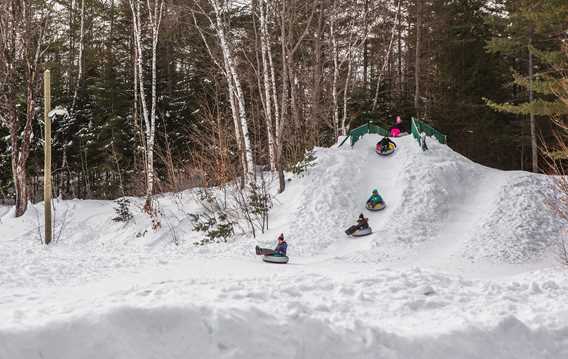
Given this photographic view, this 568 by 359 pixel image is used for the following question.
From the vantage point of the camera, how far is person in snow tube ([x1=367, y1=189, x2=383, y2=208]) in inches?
534

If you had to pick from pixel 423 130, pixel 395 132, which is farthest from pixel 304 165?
pixel 423 130

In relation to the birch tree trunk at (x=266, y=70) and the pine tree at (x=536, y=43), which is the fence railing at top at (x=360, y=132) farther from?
the pine tree at (x=536, y=43)

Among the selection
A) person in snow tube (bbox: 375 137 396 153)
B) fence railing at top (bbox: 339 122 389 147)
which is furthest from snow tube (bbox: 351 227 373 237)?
fence railing at top (bbox: 339 122 389 147)

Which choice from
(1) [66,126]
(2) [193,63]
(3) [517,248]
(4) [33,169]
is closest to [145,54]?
(2) [193,63]

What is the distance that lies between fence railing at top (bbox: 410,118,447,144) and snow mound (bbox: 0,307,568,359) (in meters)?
14.1

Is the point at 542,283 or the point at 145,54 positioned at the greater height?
the point at 145,54

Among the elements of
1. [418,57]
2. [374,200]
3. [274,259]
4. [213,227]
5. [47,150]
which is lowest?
[274,259]

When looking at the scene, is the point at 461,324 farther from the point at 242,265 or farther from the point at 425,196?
the point at 425,196

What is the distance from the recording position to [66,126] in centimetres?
2364

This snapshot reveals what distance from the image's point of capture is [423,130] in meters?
19.1

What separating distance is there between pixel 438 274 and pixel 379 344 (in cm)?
383

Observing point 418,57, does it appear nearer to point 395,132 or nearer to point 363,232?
point 395,132

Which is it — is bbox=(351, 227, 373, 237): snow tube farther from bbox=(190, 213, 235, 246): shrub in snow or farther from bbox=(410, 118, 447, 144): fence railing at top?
bbox=(410, 118, 447, 144): fence railing at top

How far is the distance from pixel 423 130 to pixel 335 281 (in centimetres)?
1397
